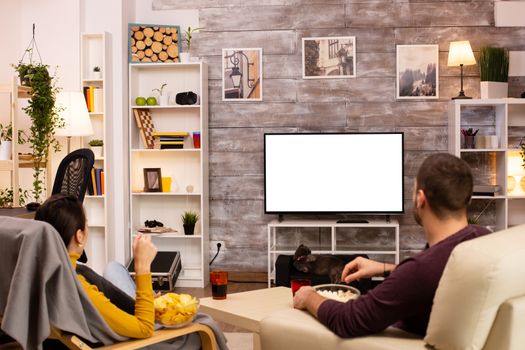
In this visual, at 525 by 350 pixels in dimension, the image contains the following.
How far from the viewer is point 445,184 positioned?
7.06ft

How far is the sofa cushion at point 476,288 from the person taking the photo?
→ 6.15ft

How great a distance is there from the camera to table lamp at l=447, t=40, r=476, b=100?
6219mm

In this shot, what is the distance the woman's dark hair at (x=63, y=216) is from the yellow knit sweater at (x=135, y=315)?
18 cm

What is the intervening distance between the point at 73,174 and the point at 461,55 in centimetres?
331

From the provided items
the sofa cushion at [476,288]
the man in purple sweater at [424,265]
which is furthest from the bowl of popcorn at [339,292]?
the sofa cushion at [476,288]

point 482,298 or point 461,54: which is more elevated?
point 461,54

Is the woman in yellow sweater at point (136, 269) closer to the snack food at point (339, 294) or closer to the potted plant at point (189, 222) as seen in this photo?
the snack food at point (339, 294)

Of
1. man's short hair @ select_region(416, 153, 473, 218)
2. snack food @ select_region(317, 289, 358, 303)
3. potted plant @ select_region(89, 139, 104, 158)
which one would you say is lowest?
snack food @ select_region(317, 289, 358, 303)

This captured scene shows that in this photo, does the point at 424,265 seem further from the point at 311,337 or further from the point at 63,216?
the point at 63,216

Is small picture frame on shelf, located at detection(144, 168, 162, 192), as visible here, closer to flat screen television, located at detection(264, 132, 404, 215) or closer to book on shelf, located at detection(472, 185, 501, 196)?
flat screen television, located at detection(264, 132, 404, 215)

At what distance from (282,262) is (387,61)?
6.73 ft

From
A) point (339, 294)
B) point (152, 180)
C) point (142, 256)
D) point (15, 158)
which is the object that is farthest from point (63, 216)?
point (152, 180)

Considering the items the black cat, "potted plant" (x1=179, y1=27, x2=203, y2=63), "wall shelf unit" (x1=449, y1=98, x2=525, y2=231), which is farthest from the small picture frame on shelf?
"wall shelf unit" (x1=449, y1=98, x2=525, y2=231)

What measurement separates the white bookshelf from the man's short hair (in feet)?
14.7
